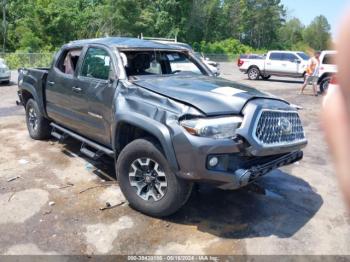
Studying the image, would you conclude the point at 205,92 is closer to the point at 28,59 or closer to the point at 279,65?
the point at 279,65

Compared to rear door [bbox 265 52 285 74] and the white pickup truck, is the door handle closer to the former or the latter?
the white pickup truck

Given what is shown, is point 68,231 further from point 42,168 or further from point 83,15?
point 83,15

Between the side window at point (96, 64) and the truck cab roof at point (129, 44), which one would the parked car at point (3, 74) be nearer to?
the truck cab roof at point (129, 44)

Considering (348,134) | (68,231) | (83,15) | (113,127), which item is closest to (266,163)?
(113,127)

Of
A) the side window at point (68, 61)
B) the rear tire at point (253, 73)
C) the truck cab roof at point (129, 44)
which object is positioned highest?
the truck cab roof at point (129, 44)

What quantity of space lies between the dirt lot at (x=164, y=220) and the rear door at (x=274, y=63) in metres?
16.2

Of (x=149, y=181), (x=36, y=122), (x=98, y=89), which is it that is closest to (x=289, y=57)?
(x=36, y=122)

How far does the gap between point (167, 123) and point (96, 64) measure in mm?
1913

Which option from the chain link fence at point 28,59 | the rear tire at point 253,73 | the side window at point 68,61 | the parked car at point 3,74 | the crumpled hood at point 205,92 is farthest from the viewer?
the chain link fence at point 28,59

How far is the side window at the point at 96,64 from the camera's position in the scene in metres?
5.12

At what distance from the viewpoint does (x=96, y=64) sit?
5348mm

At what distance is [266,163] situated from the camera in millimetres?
4172

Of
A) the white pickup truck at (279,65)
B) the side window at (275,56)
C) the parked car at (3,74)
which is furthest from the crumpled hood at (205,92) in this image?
the side window at (275,56)

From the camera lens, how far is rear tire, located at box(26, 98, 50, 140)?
23.2ft
